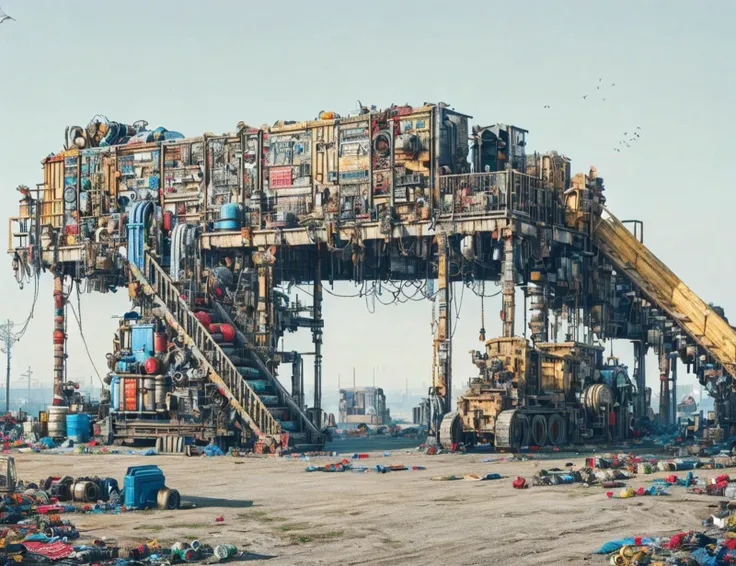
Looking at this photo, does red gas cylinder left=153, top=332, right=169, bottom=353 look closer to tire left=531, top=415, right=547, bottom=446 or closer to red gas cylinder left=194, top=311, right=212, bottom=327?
red gas cylinder left=194, top=311, right=212, bottom=327

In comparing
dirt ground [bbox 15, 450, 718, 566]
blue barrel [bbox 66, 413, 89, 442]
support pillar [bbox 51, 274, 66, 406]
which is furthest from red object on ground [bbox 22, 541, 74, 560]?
support pillar [bbox 51, 274, 66, 406]

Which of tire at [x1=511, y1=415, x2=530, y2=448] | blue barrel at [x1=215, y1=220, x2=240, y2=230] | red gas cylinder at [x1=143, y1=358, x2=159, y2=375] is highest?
blue barrel at [x1=215, y1=220, x2=240, y2=230]

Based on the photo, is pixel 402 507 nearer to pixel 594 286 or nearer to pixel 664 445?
pixel 664 445

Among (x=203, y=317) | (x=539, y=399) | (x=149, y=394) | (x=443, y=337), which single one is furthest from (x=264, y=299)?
(x=539, y=399)

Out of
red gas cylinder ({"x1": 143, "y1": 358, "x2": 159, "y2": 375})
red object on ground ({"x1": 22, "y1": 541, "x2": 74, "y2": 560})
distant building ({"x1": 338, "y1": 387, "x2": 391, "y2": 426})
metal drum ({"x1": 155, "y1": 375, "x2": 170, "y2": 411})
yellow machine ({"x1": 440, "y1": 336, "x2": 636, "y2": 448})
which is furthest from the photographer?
distant building ({"x1": 338, "y1": 387, "x2": 391, "y2": 426})

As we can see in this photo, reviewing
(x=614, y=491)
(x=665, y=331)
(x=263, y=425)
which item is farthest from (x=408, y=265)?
(x=614, y=491)

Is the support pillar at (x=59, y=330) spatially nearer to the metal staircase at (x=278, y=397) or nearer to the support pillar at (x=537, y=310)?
the metal staircase at (x=278, y=397)
